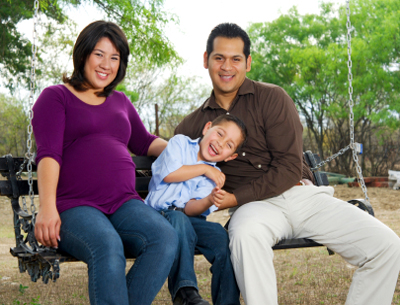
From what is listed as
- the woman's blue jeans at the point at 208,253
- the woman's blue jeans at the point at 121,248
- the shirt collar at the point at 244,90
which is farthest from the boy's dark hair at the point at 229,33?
the woman's blue jeans at the point at 121,248

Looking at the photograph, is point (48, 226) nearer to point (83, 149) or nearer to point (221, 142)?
point (83, 149)

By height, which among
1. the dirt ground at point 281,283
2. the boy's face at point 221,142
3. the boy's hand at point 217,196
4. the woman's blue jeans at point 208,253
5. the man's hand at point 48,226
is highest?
the boy's face at point 221,142

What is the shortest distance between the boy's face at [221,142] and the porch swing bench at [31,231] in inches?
23.0

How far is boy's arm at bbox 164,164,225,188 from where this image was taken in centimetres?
272

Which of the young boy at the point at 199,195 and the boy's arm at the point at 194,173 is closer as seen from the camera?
the young boy at the point at 199,195

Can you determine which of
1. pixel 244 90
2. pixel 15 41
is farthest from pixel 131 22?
pixel 244 90

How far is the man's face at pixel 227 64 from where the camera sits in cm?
303

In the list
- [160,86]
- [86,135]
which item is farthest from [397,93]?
[86,135]

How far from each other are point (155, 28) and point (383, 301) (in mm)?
7835

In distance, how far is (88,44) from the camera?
2.61 metres

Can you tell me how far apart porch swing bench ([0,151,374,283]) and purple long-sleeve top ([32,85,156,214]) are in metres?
0.27

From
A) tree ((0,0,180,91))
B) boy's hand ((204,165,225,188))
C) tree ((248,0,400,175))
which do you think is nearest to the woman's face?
boy's hand ((204,165,225,188))

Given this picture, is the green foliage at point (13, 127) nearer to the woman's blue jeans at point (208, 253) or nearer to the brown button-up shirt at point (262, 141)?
the brown button-up shirt at point (262, 141)

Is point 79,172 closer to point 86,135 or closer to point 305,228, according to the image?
point 86,135
